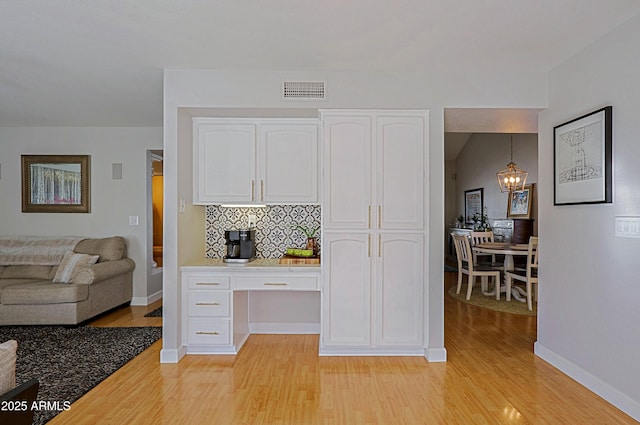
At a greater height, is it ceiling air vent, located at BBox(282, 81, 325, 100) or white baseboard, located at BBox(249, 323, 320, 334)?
ceiling air vent, located at BBox(282, 81, 325, 100)

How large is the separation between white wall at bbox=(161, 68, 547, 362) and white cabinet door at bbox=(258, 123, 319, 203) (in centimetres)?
38

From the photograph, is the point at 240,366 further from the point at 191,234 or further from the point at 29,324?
the point at 29,324

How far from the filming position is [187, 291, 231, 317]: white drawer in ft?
12.2

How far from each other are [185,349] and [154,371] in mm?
404

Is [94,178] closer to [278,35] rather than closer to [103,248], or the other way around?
[103,248]

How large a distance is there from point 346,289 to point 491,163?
6.53 metres

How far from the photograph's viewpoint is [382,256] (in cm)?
369

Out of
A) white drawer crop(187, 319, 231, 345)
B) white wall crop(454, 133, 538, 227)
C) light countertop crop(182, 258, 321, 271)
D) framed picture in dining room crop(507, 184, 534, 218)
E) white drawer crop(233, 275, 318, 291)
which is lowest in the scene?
white drawer crop(187, 319, 231, 345)

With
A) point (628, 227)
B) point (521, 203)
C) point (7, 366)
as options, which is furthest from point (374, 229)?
point (521, 203)

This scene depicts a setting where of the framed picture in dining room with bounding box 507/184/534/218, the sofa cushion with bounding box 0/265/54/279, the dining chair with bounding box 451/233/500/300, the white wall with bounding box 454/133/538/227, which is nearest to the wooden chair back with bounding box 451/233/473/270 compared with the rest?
the dining chair with bounding box 451/233/500/300

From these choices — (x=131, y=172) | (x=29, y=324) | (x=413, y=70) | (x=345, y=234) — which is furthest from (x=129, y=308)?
(x=413, y=70)

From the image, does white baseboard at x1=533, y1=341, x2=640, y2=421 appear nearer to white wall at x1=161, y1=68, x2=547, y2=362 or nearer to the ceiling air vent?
white wall at x1=161, y1=68, x2=547, y2=362

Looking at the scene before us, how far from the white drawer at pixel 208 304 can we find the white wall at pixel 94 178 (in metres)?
2.38

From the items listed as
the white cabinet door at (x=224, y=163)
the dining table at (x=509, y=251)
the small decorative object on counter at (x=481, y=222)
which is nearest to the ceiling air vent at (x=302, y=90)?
the white cabinet door at (x=224, y=163)
